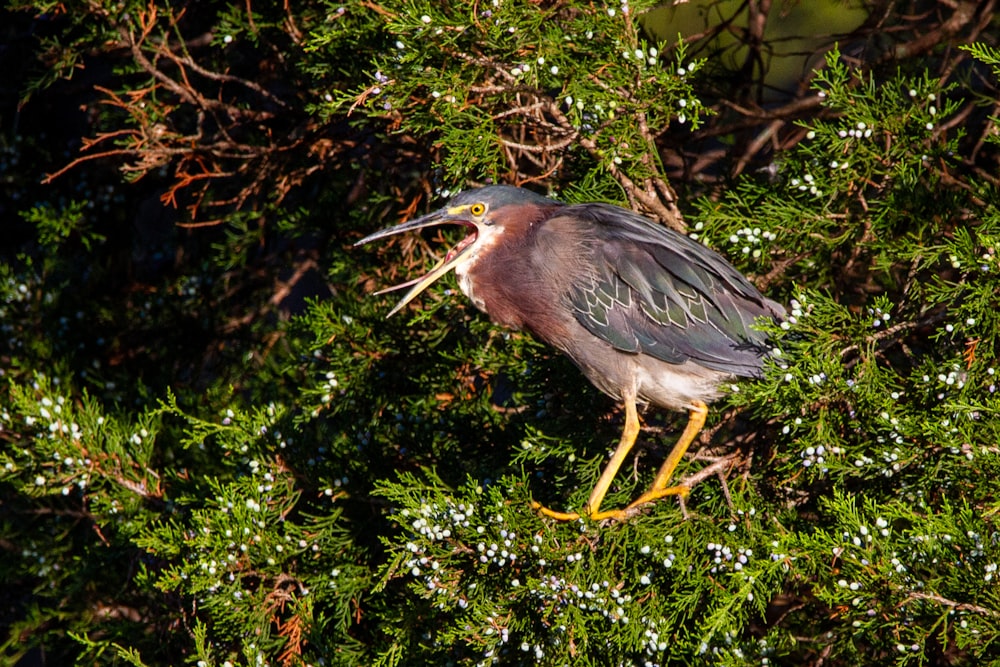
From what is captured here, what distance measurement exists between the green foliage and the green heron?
0.12 m

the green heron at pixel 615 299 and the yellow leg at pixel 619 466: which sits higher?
the green heron at pixel 615 299

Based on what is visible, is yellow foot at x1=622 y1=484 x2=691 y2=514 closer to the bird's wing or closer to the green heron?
the green heron

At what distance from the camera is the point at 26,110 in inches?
160

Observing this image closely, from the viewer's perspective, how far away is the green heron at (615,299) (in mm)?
2834

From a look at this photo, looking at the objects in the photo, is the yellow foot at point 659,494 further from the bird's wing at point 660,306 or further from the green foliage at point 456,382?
the bird's wing at point 660,306

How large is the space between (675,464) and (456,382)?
0.79 metres

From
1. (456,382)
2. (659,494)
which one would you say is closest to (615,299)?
(659,494)

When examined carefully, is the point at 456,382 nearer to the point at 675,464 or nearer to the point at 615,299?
the point at 615,299

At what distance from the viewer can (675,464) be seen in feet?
9.20

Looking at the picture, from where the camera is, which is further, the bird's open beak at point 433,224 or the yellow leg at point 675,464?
the bird's open beak at point 433,224

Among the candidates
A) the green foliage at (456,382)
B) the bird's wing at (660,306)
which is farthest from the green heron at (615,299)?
the green foliage at (456,382)

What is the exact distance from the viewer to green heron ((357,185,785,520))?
2.83 metres

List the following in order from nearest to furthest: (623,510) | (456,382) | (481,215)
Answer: (623,510), (481,215), (456,382)

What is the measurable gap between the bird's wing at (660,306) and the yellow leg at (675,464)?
140 millimetres
